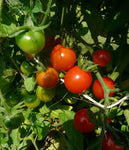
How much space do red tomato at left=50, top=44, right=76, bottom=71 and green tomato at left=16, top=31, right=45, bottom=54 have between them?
0.17 metres

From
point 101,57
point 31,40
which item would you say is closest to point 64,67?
point 101,57

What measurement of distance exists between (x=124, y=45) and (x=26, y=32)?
52 centimetres

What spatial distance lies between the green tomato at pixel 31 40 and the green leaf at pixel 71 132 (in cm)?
54

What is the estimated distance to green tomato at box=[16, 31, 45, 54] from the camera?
679 mm

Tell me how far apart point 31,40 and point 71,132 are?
61cm

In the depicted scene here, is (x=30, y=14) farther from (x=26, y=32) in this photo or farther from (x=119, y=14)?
(x=119, y=14)

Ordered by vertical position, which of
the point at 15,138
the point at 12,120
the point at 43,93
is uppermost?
the point at 12,120

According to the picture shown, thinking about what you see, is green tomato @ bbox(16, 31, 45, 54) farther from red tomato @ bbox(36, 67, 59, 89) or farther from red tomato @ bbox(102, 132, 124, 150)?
red tomato @ bbox(102, 132, 124, 150)

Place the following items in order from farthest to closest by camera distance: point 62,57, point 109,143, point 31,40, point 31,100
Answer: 1. point 31,100
2. point 109,143
3. point 62,57
4. point 31,40

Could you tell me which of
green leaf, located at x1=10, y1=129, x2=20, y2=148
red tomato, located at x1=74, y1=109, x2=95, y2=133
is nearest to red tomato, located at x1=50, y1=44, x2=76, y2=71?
red tomato, located at x1=74, y1=109, x2=95, y2=133

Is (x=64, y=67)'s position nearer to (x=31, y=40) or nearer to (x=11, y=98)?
(x=31, y=40)

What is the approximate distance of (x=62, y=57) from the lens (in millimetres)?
877

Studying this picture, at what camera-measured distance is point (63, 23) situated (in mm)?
→ 917

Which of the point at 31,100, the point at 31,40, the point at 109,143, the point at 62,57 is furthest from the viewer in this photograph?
the point at 31,100
